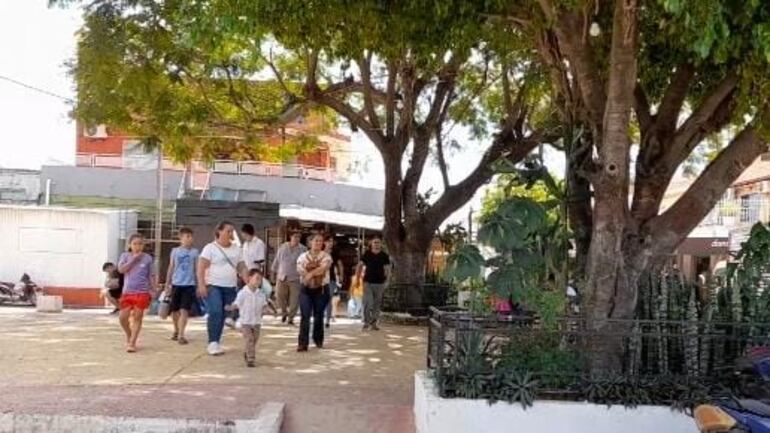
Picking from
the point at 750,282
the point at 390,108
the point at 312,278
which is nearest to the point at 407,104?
the point at 390,108

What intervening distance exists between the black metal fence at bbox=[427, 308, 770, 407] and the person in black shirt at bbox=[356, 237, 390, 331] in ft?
23.7

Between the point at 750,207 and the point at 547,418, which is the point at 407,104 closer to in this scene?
the point at 547,418

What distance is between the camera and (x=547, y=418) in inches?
264

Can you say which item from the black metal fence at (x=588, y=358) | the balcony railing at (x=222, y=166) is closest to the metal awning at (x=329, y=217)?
the balcony railing at (x=222, y=166)

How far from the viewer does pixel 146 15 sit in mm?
15016

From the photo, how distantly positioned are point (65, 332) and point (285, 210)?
1482 cm

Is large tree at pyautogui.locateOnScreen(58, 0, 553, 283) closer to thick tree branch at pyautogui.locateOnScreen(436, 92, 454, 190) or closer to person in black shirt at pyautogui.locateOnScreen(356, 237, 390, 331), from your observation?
thick tree branch at pyautogui.locateOnScreen(436, 92, 454, 190)

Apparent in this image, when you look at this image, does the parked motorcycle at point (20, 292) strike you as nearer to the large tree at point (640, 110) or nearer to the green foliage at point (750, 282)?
the large tree at point (640, 110)

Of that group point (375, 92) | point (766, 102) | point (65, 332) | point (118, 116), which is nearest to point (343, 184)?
point (375, 92)

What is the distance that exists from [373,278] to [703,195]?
739cm

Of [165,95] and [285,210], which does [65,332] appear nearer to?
[165,95]

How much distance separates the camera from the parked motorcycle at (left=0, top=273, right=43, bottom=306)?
939 inches

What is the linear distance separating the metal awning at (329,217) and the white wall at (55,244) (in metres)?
5.37

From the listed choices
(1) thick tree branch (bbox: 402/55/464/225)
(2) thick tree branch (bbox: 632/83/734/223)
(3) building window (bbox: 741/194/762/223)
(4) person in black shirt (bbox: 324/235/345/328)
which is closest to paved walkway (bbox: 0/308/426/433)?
(4) person in black shirt (bbox: 324/235/345/328)
